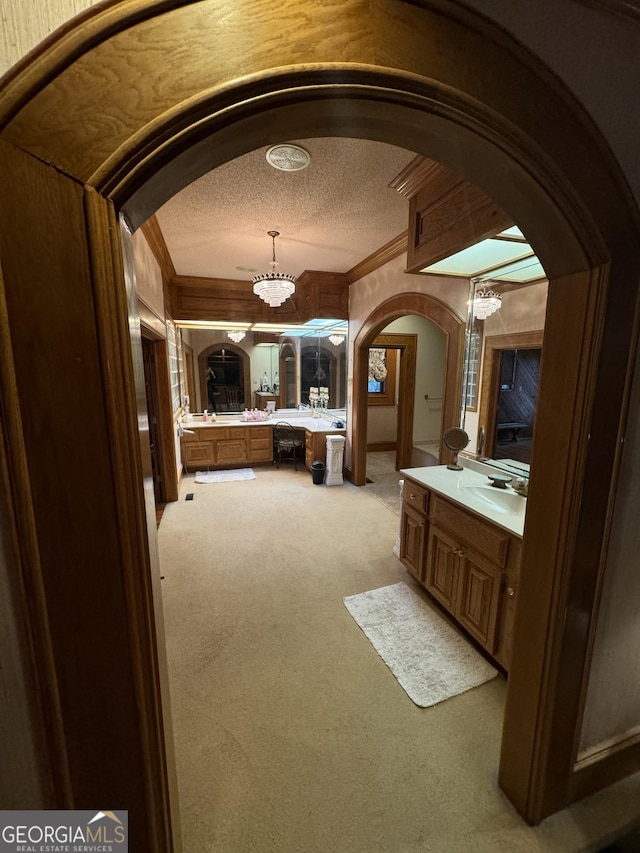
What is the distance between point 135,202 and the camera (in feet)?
2.24

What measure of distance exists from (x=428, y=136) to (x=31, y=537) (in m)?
1.26

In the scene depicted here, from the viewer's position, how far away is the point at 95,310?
0.63m

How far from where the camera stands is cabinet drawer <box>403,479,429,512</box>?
2.37 m

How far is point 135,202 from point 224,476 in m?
4.81

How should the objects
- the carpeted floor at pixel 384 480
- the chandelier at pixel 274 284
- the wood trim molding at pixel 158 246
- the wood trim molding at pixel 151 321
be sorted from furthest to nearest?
the carpeted floor at pixel 384 480 → the chandelier at pixel 274 284 → the wood trim molding at pixel 158 246 → the wood trim molding at pixel 151 321

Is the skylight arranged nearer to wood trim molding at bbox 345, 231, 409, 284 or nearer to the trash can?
wood trim molding at bbox 345, 231, 409, 284

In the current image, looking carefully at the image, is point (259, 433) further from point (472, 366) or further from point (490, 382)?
point (490, 382)

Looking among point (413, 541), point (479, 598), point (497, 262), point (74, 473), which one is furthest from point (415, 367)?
point (74, 473)

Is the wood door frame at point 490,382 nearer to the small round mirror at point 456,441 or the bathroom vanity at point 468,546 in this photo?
the small round mirror at point 456,441

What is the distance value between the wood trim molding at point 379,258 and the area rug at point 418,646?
3.17 metres

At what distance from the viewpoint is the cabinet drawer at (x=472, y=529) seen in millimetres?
1757

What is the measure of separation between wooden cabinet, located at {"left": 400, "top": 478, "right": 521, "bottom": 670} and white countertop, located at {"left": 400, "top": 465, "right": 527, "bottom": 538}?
0.16 feet

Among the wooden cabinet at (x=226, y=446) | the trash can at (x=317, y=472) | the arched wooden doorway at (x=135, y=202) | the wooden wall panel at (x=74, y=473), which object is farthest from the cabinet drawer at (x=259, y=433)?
the wooden wall panel at (x=74, y=473)

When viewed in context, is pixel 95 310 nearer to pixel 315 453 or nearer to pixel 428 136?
pixel 428 136
